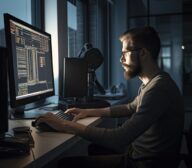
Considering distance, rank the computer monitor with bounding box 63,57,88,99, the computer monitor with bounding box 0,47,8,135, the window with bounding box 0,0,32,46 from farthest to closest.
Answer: the computer monitor with bounding box 63,57,88,99 < the window with bounding box 0,0,32,46 < the computer monitor with bounding box 0,47,8,135

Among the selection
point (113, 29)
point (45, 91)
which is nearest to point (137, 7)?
point (113, 29)

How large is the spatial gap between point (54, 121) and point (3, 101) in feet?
1.05

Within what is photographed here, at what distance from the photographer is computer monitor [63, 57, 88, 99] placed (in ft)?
8.76

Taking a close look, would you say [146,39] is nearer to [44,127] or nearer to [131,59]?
[131,59]

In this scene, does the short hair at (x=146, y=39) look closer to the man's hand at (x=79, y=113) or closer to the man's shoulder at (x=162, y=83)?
the man's shoulder at (x=162, y=83)

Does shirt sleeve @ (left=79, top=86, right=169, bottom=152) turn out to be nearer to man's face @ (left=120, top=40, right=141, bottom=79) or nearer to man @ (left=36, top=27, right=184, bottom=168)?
man @ (left=36, top=27, right=184, bottom=168)

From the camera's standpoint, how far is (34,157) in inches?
43.9

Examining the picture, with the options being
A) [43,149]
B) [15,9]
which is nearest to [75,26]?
[15,9]

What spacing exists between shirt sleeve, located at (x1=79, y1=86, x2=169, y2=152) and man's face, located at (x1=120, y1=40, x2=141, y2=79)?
0.98 feet

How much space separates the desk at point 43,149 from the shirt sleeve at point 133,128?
115 mm

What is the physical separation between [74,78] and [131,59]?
3.24 ft

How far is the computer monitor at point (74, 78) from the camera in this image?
2.67m

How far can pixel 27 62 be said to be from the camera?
188 cm

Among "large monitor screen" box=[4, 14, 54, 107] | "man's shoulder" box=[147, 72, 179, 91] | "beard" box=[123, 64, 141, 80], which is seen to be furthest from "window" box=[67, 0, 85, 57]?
"man's shoulder" box=[147, 72, 179, 91]
